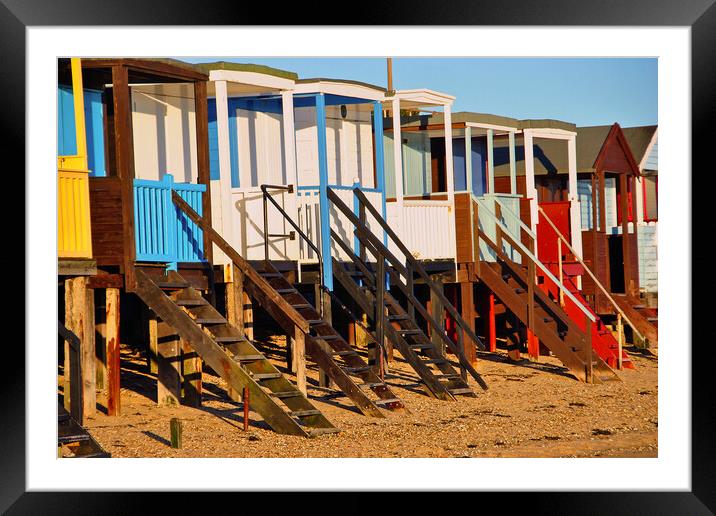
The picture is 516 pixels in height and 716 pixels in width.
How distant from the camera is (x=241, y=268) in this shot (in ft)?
57.9

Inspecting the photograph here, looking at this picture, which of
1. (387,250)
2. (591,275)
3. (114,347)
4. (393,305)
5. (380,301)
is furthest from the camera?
(591,275)

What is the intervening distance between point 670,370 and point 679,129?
6.96 ft

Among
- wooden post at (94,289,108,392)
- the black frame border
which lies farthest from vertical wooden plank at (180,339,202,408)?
the black frame border

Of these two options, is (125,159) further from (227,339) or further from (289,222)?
(289,222)

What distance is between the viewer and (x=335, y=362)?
17.8m

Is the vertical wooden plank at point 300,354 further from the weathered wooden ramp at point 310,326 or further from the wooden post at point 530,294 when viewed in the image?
the wooden post at point 530,294

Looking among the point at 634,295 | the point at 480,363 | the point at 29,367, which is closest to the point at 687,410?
the point at 29,367

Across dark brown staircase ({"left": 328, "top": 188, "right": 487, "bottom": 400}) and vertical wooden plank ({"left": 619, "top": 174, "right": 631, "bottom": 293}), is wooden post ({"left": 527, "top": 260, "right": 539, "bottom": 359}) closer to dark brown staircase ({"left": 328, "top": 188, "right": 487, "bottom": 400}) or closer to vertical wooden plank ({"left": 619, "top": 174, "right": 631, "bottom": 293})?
dark brown staircase ({"left": 328, "top": 188, "right": 487, "bottom": 400})

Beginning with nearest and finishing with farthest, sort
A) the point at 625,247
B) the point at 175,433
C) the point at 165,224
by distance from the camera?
the point at 175,433, the point at 165,224, the point at 625,247

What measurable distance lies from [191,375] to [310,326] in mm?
1729

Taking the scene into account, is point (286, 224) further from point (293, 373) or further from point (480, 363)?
point (480, 363)

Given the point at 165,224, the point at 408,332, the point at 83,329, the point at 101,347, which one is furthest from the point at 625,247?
the point at 83,329

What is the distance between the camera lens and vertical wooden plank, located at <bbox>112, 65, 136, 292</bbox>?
1653 centimetres
